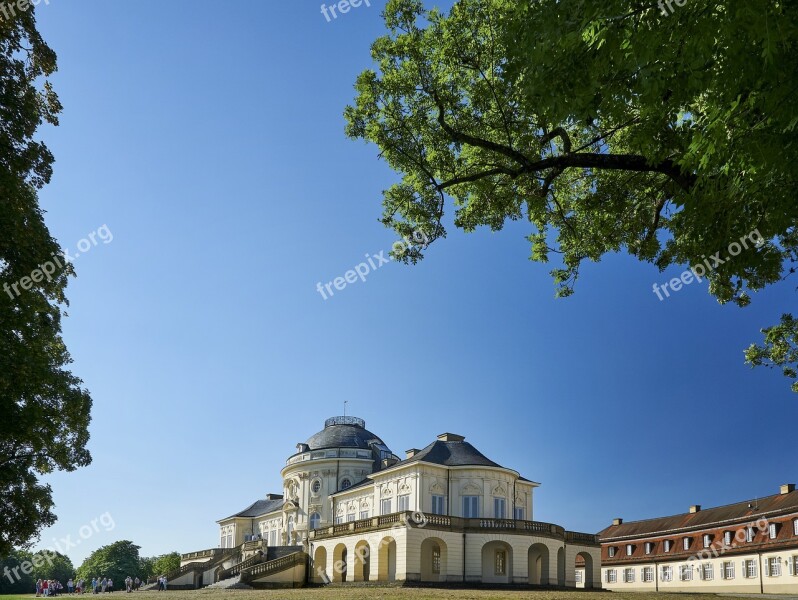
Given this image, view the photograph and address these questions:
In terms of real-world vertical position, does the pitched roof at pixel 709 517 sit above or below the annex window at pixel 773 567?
above

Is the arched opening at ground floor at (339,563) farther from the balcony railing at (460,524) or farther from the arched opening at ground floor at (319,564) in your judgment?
the balcony railing at (460,524)

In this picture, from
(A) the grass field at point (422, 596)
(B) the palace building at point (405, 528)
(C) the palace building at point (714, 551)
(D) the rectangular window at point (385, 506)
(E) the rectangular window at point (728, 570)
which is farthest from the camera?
(D) the rectangular window at point (385, 506)

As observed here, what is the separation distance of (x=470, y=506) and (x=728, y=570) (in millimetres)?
21054

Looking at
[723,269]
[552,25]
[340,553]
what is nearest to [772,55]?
[552,25]

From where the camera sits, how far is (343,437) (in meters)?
61.7

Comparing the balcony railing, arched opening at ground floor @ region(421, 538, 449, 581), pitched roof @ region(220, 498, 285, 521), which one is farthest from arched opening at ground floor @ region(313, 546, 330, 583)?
pitched roof @ region(220, 498, 285, 521)

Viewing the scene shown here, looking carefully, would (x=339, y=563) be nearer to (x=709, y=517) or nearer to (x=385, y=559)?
(x=385, y=559)

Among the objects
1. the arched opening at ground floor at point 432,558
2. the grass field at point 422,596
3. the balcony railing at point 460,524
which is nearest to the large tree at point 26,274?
the grass field at point 422,596

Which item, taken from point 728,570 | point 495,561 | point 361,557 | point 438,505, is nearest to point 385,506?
point 438,505

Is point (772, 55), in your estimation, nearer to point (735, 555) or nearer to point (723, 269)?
point (723, 269)

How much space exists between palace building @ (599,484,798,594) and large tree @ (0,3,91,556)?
44950 mm

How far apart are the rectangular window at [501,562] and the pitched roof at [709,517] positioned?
2003 cm

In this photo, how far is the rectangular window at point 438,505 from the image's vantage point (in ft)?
150

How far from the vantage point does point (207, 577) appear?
5375 cm
